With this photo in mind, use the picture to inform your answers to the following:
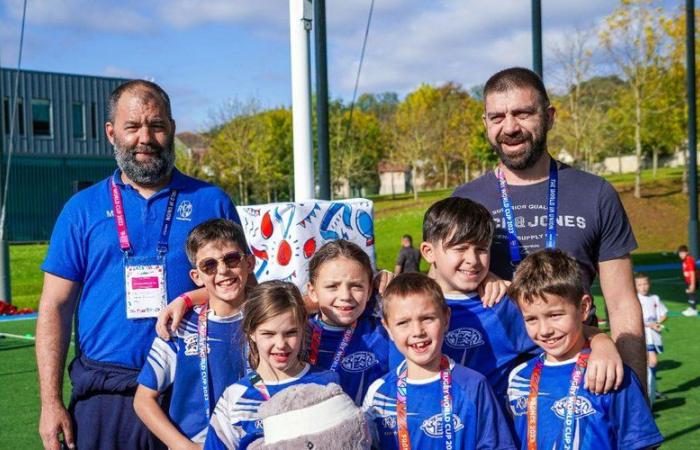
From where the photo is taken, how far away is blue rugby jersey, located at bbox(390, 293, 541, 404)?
134 inches

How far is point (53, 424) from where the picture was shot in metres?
3.71

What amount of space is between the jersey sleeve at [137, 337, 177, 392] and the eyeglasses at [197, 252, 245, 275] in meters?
0.35

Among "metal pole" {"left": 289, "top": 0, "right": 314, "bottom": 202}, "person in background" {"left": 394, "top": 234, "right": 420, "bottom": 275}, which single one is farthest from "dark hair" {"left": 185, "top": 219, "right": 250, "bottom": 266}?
"person in background" {"left": 394, "top": 234, "right": 420, "bottom": 275}

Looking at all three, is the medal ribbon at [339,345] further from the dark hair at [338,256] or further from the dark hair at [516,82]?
the dark hair at [516,82]

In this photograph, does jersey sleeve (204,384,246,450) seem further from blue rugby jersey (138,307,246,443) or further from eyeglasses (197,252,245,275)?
eyeglasses (197,252,245,275)

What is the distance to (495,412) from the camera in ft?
10.2

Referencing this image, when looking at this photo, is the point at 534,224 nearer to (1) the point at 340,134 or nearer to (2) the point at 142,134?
(2) the point at 142,134

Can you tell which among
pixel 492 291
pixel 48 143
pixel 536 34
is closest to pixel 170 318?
pixel 492 291

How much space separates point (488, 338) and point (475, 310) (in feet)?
0.42

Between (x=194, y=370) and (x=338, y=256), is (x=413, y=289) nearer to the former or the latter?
(x=338, y=256)

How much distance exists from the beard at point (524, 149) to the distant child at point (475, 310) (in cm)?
25

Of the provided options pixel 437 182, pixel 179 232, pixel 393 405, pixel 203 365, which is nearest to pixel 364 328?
pixel 393 405

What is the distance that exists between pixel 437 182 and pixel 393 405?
66.1m

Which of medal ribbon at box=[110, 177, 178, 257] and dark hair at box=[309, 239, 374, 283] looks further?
medal ribbon at box=[110, 177, 178, 257]
